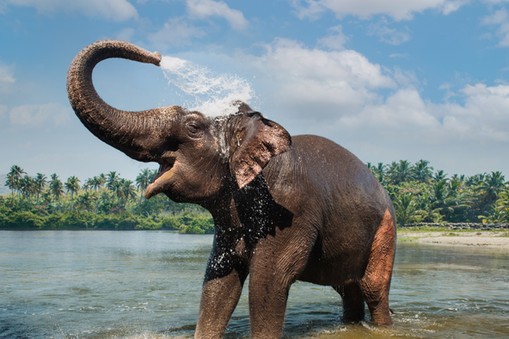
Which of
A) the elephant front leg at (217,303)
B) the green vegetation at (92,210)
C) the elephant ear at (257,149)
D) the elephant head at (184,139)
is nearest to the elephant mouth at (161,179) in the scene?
the elephant head at (184,139)

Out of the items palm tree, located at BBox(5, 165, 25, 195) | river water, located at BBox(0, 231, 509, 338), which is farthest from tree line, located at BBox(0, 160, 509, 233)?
river water, located at BBox(0, 231, 509, 338)

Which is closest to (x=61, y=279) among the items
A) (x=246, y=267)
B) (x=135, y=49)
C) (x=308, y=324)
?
(x=308, y=324)

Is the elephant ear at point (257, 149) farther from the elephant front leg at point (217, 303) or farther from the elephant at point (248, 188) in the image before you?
the elephant front leg at point (217, 303)

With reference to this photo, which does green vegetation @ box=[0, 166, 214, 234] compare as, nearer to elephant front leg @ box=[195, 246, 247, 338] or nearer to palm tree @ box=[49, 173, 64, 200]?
palm tree @ box=[49, 173, 64, 200]

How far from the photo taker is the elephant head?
4379mm

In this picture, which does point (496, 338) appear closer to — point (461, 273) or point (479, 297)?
point (479, 297)

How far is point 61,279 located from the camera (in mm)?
15148

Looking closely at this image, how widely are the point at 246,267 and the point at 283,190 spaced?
3.39ft

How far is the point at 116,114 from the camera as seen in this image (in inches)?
174

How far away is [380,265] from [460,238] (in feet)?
132

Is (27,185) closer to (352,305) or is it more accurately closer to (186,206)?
(186,206)

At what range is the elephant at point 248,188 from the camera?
14.7 feet

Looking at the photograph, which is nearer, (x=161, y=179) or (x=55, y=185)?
(x=161, y=179)

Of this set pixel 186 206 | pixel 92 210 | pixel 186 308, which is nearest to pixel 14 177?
pixel 92 210
